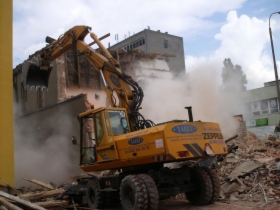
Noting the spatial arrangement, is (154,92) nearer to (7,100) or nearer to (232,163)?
(232,163)

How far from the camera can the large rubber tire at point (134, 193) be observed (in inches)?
289

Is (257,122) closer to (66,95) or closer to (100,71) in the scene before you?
(66,95)

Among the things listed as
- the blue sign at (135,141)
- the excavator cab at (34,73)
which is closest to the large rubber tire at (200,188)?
the blue sign at (135,141)

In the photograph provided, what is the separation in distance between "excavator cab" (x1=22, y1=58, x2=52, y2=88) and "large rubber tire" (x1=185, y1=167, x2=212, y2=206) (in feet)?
21.8

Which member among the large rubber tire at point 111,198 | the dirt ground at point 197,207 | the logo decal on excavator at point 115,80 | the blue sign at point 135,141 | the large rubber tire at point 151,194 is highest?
the logo decal on excavator at point 115,80

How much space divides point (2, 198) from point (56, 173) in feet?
31.6

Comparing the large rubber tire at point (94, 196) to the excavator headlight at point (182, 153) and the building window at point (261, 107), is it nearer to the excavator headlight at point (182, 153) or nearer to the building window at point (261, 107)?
the excavator headlight at point (182, 153)

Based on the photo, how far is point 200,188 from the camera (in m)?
8.80

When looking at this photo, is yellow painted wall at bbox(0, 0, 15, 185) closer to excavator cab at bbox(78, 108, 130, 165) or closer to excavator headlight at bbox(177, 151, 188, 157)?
excavator cab at bbox(78, 108, 130, 165)

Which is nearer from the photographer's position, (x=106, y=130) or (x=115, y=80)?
(x=106, y=130)

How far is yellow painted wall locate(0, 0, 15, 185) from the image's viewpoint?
10.2m

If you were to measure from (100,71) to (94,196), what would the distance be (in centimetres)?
390

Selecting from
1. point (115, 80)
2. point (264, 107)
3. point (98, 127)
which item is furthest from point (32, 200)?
point (264, 107)

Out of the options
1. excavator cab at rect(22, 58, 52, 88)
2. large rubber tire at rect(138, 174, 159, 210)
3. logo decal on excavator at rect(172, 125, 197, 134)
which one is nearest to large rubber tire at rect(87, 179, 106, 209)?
large rubber tire at rect(138, 174, 159, 210)
